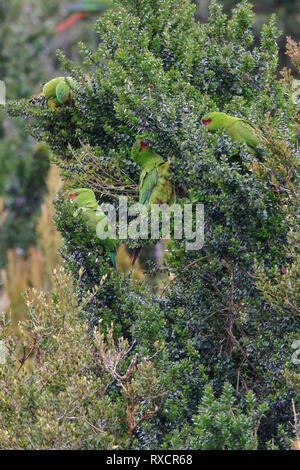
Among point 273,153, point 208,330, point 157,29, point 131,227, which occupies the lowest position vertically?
point 208,330

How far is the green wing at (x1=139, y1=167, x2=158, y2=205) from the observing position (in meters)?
3.02

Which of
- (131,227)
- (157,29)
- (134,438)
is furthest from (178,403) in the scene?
(157,29)

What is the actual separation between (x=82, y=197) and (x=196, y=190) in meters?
0.64

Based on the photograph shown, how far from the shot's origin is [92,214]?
2945mm

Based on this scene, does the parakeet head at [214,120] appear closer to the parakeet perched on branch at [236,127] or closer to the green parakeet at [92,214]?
the parakeet perched on branch at [236,127]

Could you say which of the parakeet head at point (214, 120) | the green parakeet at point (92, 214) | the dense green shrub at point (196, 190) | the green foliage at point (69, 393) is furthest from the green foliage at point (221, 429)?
the parakeet head at point (214, 120)

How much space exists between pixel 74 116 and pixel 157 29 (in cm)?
73

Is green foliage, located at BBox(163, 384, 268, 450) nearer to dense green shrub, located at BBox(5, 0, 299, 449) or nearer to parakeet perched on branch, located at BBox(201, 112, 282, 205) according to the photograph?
dense green shrub, located at BBox(5, 0, 299, 449)

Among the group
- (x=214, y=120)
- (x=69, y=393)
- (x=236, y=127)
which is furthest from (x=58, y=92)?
(x=69, y=393)

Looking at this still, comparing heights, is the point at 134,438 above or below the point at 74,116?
below

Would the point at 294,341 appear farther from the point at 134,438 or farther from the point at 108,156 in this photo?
the point at 108,156

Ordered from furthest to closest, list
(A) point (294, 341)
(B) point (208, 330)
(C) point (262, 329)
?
(B) point (208, 330)
(C) point (262, 329)
(A) point (294, 341)
